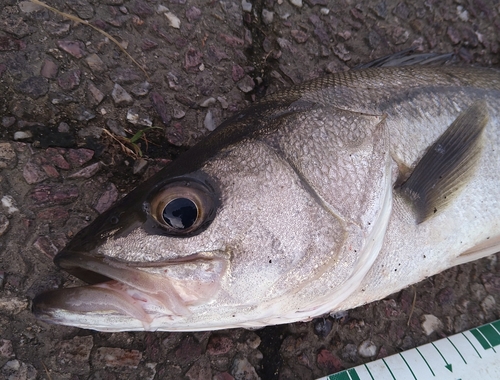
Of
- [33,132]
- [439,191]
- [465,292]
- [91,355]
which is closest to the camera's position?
[439,191]

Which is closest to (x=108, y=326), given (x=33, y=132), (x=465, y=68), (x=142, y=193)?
(x=142, y=193)

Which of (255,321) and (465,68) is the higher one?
(465,68)

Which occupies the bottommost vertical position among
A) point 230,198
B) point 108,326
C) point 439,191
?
point 108,326

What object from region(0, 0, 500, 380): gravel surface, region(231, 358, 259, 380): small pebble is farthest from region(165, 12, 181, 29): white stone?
region(231, 358, 259, 380): small pebble

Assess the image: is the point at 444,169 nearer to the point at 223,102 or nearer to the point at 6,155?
the point at 223,102

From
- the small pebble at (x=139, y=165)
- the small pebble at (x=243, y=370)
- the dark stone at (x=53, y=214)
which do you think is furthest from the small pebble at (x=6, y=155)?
the small pebble at (x=243, y=370)

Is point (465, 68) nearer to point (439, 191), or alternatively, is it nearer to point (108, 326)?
point (439, 191)

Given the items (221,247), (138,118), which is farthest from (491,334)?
(138,118)
